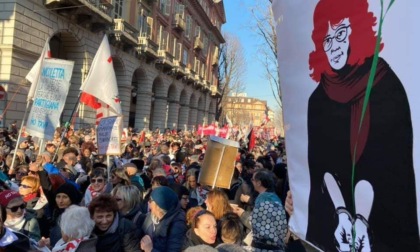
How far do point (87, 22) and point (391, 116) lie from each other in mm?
20831

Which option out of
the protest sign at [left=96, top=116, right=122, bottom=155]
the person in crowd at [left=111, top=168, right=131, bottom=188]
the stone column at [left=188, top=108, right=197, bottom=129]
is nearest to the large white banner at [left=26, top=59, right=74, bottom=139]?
the protest sign at [left=96, top=116, right=122, bottom=155]

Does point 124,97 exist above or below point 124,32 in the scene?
below

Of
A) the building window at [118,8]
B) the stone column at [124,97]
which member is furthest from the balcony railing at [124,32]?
the stone column at [124,97]

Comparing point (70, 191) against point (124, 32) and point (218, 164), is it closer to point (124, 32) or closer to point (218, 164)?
point (218, 164)

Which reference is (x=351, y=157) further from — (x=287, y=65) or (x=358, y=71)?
(x=287, y=65)

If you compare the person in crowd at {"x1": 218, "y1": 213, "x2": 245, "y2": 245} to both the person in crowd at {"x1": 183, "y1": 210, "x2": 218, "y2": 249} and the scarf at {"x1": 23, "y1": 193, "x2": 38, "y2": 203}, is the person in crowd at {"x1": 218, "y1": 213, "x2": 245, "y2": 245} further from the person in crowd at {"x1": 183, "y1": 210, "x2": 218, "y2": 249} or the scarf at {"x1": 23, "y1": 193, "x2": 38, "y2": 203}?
the scarf at {"x1": 23, "y1": 193, "x2": 38, "y2": 203}

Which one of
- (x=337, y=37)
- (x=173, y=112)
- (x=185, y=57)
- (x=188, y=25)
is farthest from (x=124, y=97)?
(x=337, y=37)

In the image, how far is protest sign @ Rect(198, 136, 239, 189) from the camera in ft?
19.3

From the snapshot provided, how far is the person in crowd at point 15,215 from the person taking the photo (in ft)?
11.5

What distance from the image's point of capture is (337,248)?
145cm

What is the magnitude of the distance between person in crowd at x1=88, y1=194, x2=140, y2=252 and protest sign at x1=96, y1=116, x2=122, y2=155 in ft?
13.6

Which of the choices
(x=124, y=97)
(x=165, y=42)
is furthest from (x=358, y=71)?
(x=165, y=42)

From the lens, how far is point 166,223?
3.55 metres

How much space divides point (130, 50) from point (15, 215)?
2426 cm
